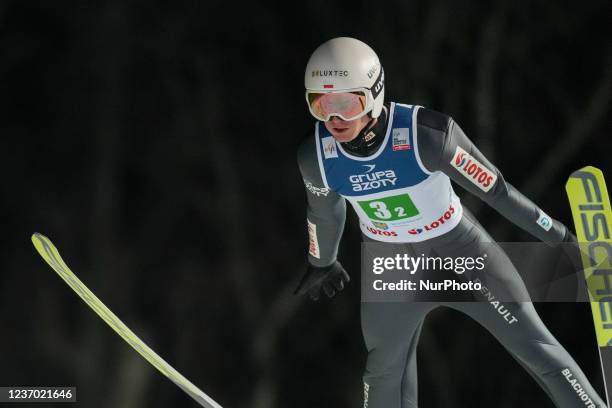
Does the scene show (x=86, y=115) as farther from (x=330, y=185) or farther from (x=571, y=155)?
(x=330, y=185)

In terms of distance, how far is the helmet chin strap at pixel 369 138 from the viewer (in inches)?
155

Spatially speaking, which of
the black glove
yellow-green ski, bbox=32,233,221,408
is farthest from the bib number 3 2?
yellow-green ski, bbox=32,233,221,408

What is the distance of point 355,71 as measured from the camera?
12.5ft

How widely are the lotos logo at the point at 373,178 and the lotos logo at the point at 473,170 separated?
21cm

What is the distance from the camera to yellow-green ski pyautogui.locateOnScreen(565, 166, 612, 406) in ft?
13.4

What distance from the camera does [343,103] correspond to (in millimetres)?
3842

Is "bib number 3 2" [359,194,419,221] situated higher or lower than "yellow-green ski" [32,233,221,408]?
higher

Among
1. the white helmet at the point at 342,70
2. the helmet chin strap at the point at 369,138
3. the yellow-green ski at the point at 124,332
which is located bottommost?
the yellow-green ski at the point at 124,332

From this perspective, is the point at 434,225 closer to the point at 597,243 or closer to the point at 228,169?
the point at 597,243

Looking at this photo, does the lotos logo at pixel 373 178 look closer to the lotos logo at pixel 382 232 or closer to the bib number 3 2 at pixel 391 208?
the bib number 3 2 at pixel 391 208

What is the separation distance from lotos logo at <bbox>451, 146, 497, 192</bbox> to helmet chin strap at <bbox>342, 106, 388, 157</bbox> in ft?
0.84

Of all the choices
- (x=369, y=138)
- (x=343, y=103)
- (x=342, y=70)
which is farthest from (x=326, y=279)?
(x=342, y=70)

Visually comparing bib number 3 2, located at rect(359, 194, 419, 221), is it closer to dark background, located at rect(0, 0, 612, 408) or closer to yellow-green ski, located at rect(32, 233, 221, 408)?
yellow-green ski, located at rect(32, 233, 221, 408)

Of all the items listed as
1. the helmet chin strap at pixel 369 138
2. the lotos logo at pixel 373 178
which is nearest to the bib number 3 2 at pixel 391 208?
the lotos logo at pixel 373 178
